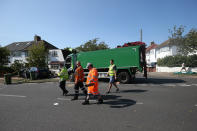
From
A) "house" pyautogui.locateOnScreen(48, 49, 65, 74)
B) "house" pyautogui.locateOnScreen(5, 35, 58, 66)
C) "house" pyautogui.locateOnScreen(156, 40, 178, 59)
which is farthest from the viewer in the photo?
"house" pyautogui.locateOnScreen(5, 35, 58, 66)

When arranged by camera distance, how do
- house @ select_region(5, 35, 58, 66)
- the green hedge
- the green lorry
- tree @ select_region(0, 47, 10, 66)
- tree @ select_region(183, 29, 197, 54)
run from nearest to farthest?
1. the green lorry
2. tree @ select_region(183, 29, 197, 54)
3. the green hedge
4. tree @ select_region(0, 47, 10, 66)
5. house @ select_region(5, 35, 58, 66)

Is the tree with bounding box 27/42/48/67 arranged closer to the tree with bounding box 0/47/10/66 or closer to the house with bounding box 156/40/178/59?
the tree with bounding box 0/47/10/66

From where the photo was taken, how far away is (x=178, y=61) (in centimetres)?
2170

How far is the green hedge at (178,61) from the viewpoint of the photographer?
777 inches

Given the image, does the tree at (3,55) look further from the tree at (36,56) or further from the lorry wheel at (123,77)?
the lorry wheel at (123,77)

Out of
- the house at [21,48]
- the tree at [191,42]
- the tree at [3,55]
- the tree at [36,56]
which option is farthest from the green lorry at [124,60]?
the house at [21,48]

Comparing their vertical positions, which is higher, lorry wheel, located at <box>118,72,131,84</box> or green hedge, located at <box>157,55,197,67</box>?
green hedge, located at <box>157,55,197,67</box>

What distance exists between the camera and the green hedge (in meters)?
19.7

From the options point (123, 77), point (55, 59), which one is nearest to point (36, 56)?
point (55, 59)

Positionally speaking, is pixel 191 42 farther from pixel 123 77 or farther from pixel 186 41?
pixel 123 77

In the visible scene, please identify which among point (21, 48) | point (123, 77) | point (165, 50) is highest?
point (21, 48)

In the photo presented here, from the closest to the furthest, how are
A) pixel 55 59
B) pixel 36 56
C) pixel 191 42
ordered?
pixel 191 42, pixel 36 56, pixel 55 59

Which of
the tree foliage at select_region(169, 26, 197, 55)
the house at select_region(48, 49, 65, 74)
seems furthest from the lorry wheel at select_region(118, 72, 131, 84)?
the house at select_region(48, 49, 65, 74)

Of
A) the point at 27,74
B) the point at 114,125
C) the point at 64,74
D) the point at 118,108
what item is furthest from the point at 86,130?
the point at 27,74
